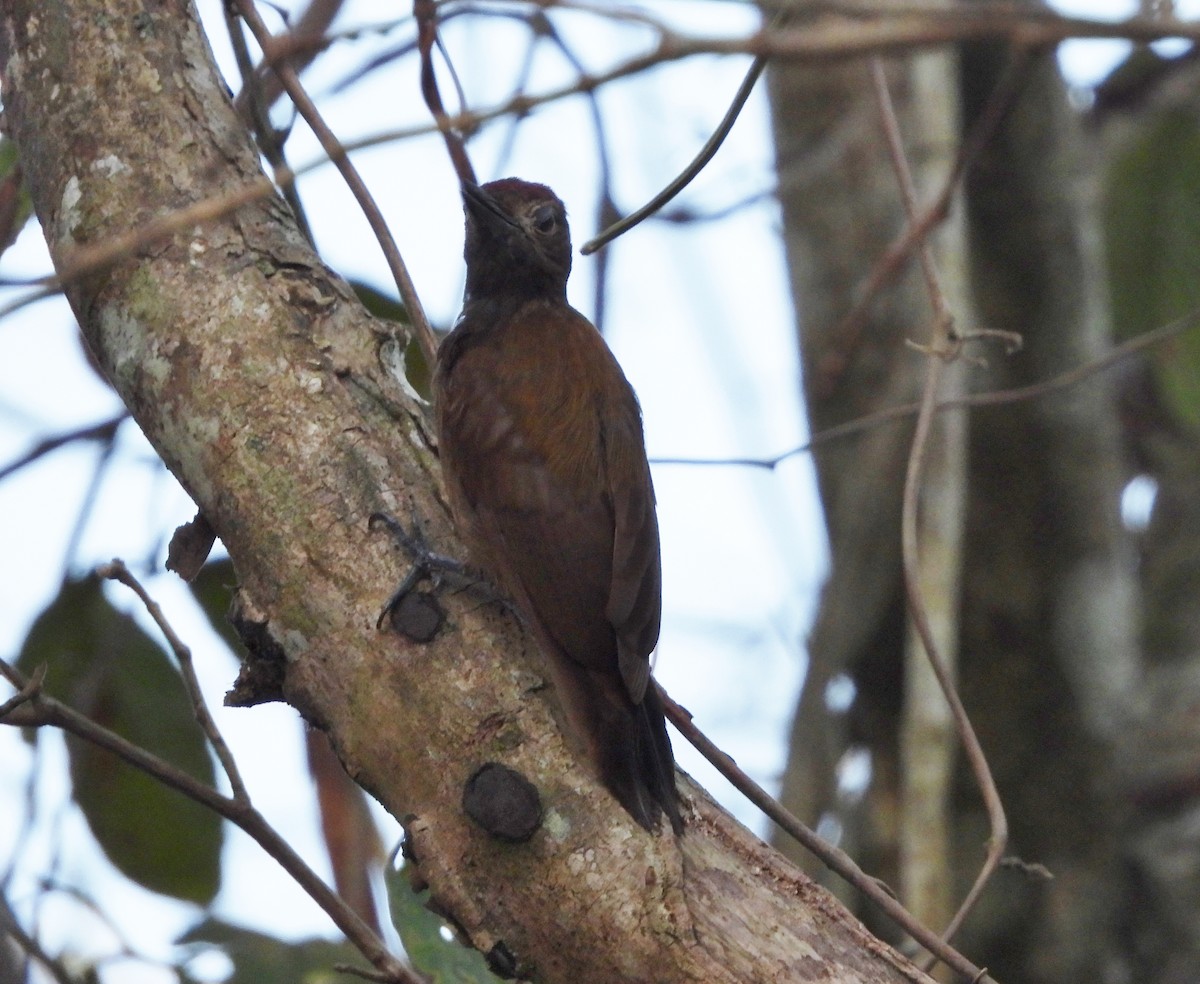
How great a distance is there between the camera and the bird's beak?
319 centimetres

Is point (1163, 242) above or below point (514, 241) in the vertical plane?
above

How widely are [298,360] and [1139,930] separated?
3.25 m

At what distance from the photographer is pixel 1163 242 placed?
3818 mm

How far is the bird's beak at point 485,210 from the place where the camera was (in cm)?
319

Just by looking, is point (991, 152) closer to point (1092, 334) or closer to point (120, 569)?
point (1092, 334)

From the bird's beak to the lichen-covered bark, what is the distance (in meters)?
0.77

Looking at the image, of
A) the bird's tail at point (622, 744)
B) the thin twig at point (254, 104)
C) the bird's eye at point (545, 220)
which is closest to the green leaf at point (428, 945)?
the bird's tail at point (622, 744)

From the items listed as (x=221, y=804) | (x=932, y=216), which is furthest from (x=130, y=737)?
(x=932, y=216)

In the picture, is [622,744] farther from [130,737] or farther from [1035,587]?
[1035,587]

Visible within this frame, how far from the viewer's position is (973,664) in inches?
181

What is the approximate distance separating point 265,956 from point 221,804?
38.4 inches

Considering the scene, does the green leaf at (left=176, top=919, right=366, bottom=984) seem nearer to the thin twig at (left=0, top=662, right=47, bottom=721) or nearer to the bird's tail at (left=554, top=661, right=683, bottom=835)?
the bird's tail at (left=554, top=661, right=683, bottom=835)

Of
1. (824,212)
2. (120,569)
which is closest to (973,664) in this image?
(824,212)

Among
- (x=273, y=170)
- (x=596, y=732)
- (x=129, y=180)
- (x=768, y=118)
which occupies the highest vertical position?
(x=768, y=118)
